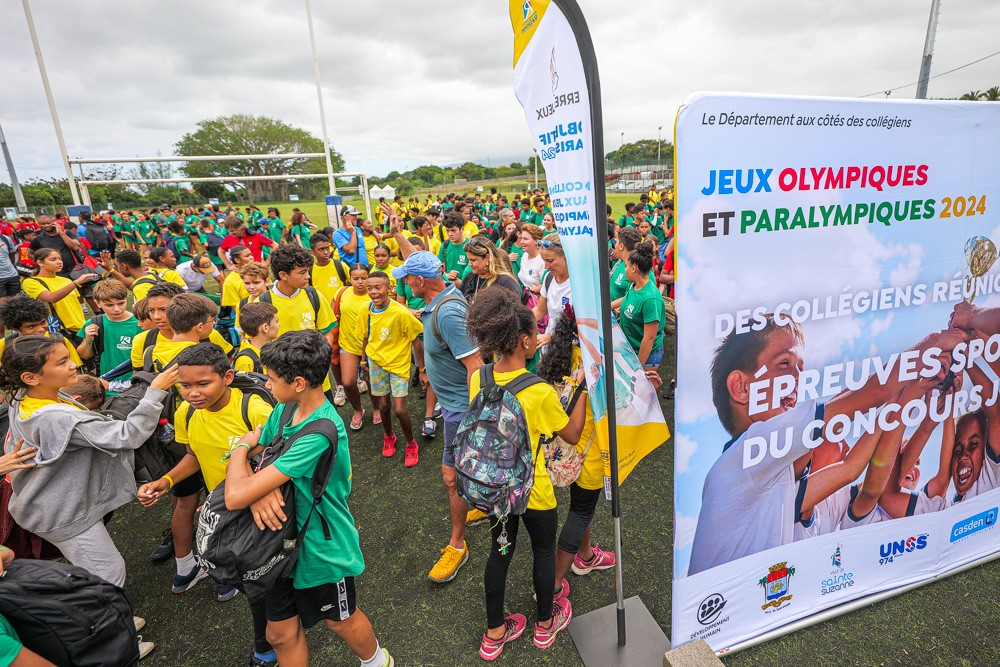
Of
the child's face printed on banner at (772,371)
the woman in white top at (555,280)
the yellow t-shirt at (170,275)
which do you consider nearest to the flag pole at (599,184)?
the child's face printed on banner at (772,371)

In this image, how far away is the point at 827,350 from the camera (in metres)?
2.13

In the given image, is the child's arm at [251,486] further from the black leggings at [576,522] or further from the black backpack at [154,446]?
the black leggings at [576,522]

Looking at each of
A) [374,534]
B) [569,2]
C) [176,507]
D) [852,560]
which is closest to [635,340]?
[852,560]

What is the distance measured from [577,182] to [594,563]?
2.42 metres

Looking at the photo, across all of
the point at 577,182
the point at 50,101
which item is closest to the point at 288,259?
the point at 577,182

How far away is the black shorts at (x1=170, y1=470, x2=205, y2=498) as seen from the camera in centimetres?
284

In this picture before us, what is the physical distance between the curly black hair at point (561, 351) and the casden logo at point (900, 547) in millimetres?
2000

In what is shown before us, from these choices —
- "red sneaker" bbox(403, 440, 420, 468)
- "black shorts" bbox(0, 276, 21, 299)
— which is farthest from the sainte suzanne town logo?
"black shorts" bbox(0, 276, 21, 299)

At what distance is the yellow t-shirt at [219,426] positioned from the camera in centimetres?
246

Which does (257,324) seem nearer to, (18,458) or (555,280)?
(18,458)

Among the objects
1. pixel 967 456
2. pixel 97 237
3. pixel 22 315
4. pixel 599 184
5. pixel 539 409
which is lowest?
pixel 967 456

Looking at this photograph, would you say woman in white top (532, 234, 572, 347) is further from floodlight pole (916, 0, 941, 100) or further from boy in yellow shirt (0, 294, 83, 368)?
floodlight pole (916, 0, 941, 100)

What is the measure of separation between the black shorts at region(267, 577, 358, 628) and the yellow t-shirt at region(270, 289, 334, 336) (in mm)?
2521

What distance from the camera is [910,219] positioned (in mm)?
2113
